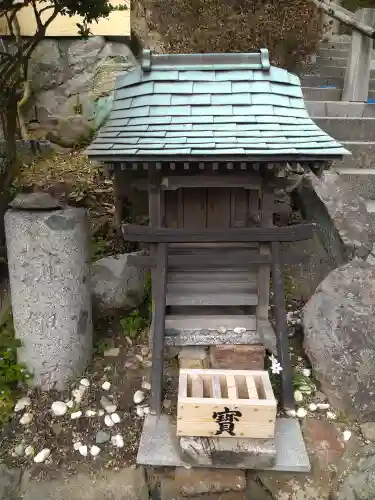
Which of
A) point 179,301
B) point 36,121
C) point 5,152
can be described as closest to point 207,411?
point 179,301

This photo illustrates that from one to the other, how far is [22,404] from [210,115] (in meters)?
3.16

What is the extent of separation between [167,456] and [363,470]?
1.60m

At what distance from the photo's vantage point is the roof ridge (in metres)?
3.45

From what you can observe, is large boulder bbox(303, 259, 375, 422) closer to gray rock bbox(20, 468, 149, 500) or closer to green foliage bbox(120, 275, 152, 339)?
Result: green foliage bbox(120, 275, 152, 339)

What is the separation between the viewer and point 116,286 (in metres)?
4.62

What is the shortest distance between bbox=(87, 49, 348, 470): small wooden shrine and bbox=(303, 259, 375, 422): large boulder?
41cm

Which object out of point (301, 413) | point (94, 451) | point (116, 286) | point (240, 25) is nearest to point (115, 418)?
point (94, 451)

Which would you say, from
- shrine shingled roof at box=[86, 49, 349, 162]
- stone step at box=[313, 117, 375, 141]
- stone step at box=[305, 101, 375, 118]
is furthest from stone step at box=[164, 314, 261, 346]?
stone step at box=[305, 101, 375, 118]

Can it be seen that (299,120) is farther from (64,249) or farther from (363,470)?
(363,470)

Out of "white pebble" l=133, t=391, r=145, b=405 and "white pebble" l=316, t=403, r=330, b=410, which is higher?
"white pebble" l=316, t=403, r=330, b=410

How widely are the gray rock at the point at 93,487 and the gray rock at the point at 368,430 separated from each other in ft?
6.39

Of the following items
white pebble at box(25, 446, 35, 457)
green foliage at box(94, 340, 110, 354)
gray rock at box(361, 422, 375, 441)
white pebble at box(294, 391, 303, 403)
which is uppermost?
green foliage at box(94, 340, 110, 354)

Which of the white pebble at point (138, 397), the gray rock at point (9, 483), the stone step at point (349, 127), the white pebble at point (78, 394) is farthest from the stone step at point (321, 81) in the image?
the gray rock at point (9, 483)

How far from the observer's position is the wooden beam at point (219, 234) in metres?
3.42
